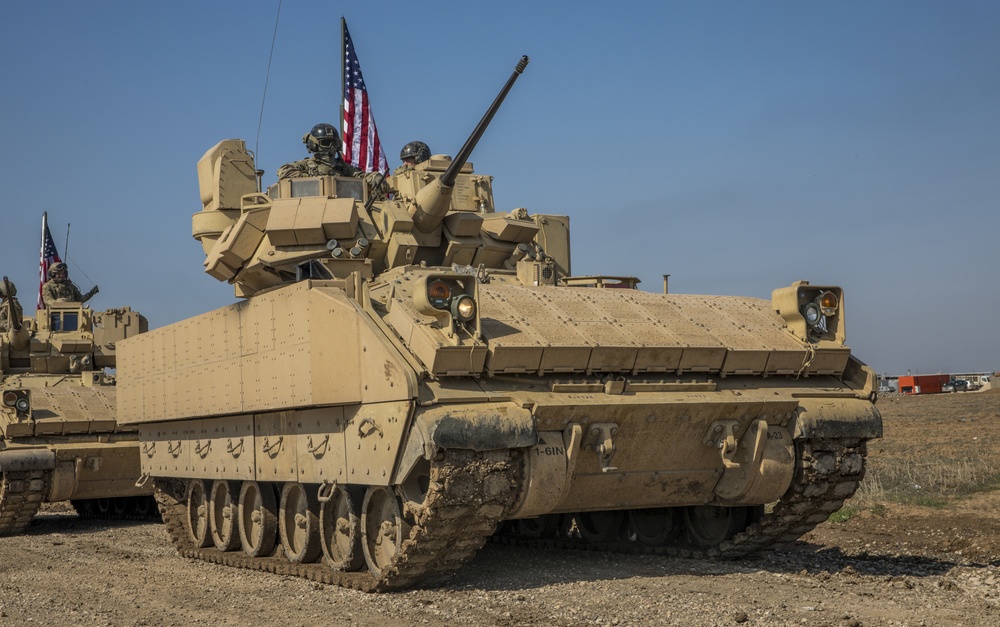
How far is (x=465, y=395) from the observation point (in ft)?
32.2

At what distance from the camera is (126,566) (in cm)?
1395

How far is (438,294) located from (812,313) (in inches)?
156

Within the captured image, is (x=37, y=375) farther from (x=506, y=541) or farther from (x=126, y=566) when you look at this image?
(x=506, y=541)

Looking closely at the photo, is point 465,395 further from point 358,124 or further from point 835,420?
point 358,124

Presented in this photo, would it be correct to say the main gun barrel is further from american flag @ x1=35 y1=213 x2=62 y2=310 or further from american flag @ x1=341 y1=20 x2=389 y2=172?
american flag @ x1=35 y1=213 x2=62 y2=310

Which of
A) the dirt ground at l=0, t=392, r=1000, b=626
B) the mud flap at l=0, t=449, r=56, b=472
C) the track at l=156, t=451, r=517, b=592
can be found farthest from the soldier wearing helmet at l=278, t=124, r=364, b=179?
the mud flap at l=0, t=449, r=56, b=472

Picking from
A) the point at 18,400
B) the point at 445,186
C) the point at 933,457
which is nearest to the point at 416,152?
the point at 445,186

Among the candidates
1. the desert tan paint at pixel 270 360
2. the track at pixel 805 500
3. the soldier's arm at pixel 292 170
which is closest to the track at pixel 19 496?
the desert tan paint at pixel 270 360

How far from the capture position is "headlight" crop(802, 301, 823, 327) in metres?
11.8

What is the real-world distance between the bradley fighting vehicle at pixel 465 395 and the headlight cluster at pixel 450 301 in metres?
0.02

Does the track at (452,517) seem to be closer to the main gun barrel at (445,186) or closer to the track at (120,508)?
the main gun barrel at (445,186)

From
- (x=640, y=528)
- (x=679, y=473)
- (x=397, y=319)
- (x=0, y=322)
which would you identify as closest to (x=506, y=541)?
Answer: (x=640, y=528)

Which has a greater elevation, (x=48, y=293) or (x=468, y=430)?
(x=48, y=293)

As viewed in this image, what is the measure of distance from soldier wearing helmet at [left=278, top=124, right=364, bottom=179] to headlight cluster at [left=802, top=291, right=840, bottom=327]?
585cm
